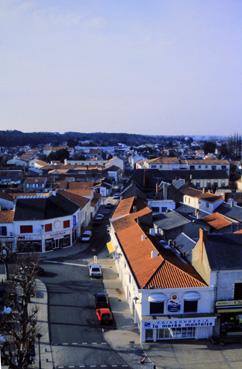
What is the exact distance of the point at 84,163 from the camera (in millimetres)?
114000

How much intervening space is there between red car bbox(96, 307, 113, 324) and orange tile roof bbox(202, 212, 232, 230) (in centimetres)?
1400

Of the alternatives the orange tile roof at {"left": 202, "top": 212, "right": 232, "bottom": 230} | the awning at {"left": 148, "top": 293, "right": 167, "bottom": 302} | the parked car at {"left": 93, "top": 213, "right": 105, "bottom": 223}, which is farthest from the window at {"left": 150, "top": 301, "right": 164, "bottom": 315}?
the parked car at {"left": 93, "top": 213, "right": 105, "bottom": 223}

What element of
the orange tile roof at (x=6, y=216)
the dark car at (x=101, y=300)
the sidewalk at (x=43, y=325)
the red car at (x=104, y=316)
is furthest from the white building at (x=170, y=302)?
the orange tile roof at (x=6, y=216)

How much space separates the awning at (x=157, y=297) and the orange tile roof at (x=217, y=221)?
13829 millimetres

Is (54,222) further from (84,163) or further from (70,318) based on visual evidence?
(84,163)

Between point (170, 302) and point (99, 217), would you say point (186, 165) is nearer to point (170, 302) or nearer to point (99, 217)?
point (99, 217)

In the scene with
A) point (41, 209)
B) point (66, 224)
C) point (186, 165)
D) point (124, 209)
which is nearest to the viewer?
point (41, 209)

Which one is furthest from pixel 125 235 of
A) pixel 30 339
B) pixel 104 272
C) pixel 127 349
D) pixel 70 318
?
pixel 30 339

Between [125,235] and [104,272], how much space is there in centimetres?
364

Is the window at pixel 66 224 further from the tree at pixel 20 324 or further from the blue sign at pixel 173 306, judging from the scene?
the blue sign at pixel 173 306

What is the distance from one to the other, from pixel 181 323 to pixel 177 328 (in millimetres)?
470

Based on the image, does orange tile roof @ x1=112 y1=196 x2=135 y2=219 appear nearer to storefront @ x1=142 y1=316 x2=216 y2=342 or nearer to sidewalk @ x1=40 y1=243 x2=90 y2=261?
sidewalk @ x1=40 y1=243 x2=90 y2=261

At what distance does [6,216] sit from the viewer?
40500 millimetres

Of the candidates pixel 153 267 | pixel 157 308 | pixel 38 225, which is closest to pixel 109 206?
pixel 38 225
